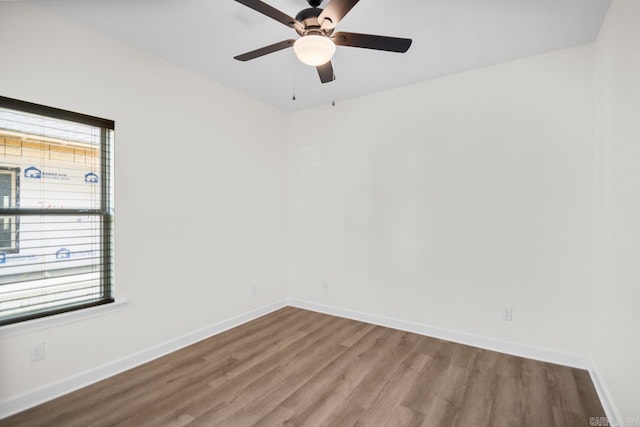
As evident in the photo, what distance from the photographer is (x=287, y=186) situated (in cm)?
434

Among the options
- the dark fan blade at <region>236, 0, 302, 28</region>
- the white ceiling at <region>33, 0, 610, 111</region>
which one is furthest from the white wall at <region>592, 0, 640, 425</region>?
the dark fan blade at <region>236, 0, 302, 28</region>

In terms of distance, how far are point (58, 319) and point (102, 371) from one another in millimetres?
566

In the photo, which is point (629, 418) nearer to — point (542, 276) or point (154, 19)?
point (542, 276)

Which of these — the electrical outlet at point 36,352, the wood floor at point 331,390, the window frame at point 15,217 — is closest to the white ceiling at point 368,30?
the window frame at point 15,217

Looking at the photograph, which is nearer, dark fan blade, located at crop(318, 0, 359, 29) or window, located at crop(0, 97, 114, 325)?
dark fan blade, located at crop(318, 0, 359, 29)

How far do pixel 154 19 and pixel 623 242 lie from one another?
139 inches

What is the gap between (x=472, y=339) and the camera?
3.00 m

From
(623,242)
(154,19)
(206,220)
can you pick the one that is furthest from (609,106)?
(206,220)

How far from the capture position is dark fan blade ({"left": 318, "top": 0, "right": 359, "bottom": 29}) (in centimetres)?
151

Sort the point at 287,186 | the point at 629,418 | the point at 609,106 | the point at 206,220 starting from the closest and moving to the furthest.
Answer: the point at 629,418 → the point at 609,106 → the point at 206,220 → the point at 287,186

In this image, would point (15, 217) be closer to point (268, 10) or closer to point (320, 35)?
point (268, 10)

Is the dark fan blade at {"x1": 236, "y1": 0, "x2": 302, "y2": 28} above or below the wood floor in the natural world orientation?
above

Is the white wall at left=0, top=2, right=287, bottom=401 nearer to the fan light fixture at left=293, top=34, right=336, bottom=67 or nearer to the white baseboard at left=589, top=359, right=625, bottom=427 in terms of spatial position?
the fan light fixture at left=293, top=34, right=336, bottom=67

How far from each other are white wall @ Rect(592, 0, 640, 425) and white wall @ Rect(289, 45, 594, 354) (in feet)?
0.75
